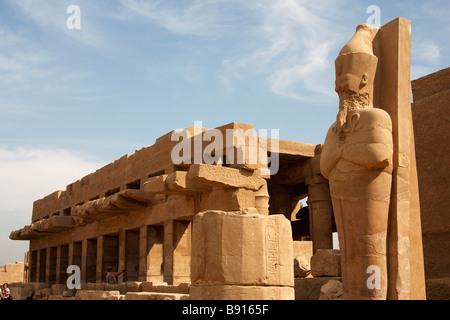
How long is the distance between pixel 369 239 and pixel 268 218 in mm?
967

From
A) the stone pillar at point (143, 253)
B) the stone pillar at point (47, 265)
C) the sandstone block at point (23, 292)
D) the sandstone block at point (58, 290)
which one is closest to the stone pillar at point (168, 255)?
the stone pillar at point (143, 253)

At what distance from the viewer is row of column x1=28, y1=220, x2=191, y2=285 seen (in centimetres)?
1316

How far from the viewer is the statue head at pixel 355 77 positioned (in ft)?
17.1

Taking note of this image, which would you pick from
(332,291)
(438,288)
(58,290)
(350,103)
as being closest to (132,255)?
(58,290)

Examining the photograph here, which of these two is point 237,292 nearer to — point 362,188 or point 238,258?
point 238,258

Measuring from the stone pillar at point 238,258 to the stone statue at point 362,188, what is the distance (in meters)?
0.64

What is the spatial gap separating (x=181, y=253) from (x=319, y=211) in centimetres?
361

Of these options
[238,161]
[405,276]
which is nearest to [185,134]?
[238,161]

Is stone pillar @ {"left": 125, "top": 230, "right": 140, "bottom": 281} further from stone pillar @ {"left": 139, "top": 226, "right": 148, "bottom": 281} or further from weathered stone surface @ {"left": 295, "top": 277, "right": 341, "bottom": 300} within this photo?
weathered stone surface @ {"left": 295, "top": 277, "right": 341, "bottom": 300}

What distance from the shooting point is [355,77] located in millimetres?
5242

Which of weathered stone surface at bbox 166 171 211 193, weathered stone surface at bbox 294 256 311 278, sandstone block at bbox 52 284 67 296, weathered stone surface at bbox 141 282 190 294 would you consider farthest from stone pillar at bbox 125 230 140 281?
weathered stone surface at bbox 294 256 311 278

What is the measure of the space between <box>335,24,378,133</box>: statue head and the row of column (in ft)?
28.3
